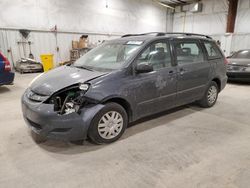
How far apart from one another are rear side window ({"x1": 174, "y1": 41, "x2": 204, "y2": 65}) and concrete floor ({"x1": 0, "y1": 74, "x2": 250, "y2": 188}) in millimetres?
1056

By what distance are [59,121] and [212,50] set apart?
10.7 ft

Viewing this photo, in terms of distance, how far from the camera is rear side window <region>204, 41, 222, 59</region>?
146 inches

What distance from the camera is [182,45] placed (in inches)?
127

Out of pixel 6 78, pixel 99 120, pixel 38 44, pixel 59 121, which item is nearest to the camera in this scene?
pixel 59 121

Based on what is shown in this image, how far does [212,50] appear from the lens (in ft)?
12.6

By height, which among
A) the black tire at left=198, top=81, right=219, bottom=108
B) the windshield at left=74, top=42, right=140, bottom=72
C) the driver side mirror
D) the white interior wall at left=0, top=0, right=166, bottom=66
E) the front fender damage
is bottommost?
the black tire at left=198, top=81, right=219, bottom=108

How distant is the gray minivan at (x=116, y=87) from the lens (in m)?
2.22

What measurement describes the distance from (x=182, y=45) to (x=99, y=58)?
143 cm

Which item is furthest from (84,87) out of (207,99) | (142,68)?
(207,99)

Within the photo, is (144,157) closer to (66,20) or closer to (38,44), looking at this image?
Result: (38,44)

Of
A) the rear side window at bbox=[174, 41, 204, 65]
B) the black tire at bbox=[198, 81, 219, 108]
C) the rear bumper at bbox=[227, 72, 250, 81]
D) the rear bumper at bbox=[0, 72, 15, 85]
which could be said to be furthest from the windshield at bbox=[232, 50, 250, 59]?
the rear bumper at bbox=[0, 72, 15, 85]

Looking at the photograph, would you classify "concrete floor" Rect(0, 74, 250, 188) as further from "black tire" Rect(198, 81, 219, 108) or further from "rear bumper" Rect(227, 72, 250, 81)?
"rear bumper" Rect(227, 72, 250, 81)

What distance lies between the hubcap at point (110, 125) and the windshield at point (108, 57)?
62cm

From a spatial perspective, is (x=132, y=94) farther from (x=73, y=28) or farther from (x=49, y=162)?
(x=73, y=28)
